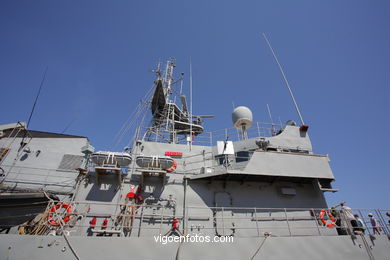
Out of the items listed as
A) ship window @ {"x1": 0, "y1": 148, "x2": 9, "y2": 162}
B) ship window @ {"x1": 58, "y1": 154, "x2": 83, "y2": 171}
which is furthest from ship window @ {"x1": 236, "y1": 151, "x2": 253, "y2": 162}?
ship window @ {"x1": 0, "y1": 148, "x2": 9, "y2": 162}

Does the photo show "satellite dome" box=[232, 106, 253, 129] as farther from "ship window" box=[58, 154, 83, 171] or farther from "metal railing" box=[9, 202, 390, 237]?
"ship window" box=[58, 154, 83, 171]

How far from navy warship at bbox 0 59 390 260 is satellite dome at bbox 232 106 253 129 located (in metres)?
0.06

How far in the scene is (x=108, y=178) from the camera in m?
Answer: 7.49

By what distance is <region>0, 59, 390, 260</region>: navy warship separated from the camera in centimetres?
464

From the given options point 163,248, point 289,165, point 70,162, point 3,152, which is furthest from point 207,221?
point 3,152

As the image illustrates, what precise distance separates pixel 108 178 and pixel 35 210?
16.0 ft

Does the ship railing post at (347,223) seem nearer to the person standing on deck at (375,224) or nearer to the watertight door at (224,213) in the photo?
the person standing on deck at (375,224)

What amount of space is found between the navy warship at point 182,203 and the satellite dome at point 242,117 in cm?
6

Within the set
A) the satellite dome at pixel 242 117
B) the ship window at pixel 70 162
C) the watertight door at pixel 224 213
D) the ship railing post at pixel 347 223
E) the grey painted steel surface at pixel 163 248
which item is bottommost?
the grey painted steel surface at pixel 163 248

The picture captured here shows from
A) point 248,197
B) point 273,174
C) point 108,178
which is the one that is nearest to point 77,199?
point 108,178

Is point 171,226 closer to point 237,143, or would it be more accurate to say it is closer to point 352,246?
point 237,143

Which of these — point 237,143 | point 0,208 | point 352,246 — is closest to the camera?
point 352,246

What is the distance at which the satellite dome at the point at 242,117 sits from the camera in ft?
35.1

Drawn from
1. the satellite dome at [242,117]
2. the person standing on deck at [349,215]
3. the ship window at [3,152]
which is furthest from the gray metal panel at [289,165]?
the ship window at [3,152]
